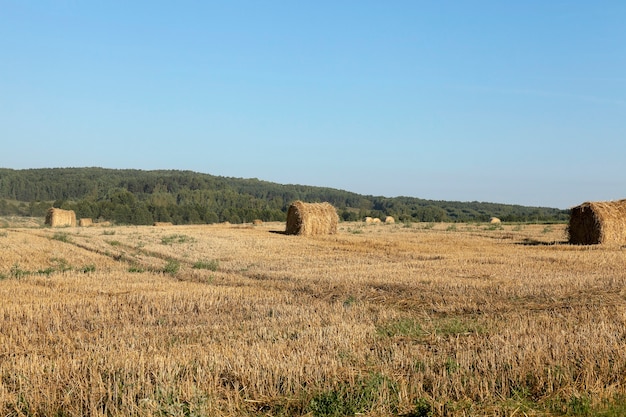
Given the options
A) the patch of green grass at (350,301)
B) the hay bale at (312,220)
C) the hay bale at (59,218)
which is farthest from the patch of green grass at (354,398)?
the hay bale at (59,218)

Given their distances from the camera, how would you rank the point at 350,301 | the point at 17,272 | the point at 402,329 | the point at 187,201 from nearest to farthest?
the point at 402,329
the point at 350,301
the point at 17,272
the point at 187,201

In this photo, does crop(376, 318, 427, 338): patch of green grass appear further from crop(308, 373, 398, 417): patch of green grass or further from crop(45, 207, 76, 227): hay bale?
crop(45, 207, 76, 227): hay bale

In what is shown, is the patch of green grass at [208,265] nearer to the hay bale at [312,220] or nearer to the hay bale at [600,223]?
the hay bale at [312,220]

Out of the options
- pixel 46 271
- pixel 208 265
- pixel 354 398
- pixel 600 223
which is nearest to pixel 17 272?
pixel 46 271

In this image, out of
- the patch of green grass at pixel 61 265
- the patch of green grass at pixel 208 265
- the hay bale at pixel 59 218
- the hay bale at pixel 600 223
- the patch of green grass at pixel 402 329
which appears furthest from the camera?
the hay bale at pixel 59 218

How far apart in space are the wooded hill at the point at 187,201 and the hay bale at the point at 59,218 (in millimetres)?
12948

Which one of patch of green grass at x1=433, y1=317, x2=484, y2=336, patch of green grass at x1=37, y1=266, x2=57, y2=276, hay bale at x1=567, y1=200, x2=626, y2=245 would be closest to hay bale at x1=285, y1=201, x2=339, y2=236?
hay bale at x1=567, y1=200, x2=626, y2=245

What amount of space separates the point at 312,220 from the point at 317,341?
26.5m

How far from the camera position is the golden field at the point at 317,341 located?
572 cm

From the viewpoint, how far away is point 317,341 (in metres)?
8.14

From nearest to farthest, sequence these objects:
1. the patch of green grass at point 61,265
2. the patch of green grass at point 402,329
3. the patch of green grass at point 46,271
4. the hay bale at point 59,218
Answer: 1. the patch of green grass at point 402,329
2. the patch of green grass at point 46,271
3. the patch of green grass at point 61,265
4. the hay bale at point 59,218

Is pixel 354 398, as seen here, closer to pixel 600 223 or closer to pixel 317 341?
pixel 317 341

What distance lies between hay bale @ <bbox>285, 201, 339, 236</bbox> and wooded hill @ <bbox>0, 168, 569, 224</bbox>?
21.7 metres

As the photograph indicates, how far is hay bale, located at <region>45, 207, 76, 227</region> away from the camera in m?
50.1
